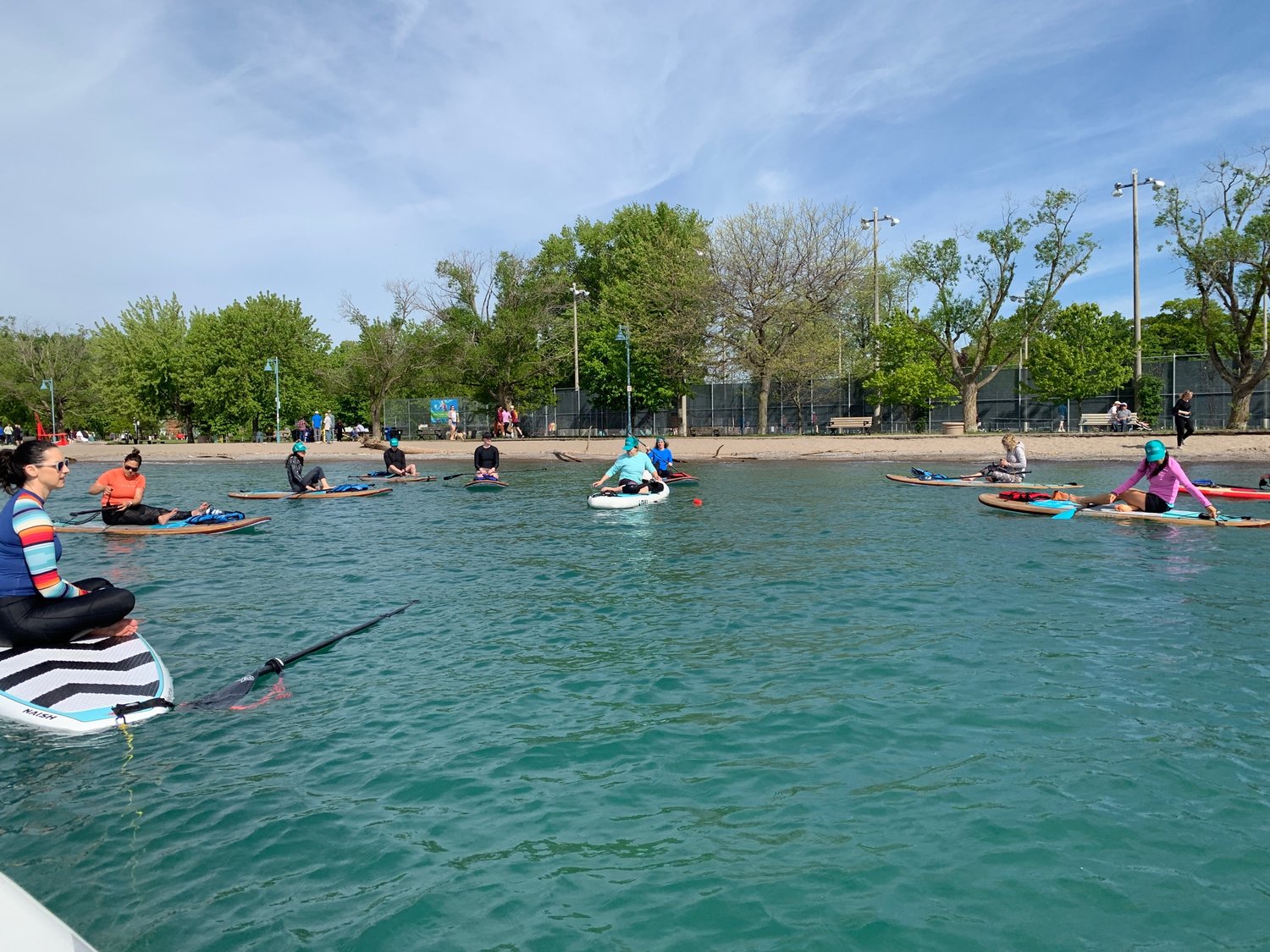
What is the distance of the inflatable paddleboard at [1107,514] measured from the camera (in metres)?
15.1

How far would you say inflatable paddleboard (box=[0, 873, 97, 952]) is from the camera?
98.2 inches

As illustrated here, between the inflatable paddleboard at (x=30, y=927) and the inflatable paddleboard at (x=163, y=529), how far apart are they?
602 inches

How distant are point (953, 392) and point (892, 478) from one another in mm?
24771

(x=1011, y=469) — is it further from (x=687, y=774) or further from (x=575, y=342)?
(x=575, y=342)

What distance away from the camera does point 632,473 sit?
808 inches

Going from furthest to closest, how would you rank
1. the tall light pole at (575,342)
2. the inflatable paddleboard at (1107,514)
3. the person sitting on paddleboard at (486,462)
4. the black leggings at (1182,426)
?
the tall light pole at (575,342) → the black leggings at (1182,426) → the person sitting on paddleboard at (486,462) → the inflatable paddleboard at (1107,514)

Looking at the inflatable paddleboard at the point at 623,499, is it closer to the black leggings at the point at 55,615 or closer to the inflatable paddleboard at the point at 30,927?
the black leggings at the point at 55,615

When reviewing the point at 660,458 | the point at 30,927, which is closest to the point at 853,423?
Answer: the point at 660,458

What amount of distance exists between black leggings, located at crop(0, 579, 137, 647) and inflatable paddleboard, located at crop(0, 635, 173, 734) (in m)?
0.09

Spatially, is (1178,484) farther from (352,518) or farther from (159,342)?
(159,342)

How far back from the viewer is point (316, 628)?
943cm

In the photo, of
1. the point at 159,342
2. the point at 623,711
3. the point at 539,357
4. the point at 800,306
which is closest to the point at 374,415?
the point at 539,357

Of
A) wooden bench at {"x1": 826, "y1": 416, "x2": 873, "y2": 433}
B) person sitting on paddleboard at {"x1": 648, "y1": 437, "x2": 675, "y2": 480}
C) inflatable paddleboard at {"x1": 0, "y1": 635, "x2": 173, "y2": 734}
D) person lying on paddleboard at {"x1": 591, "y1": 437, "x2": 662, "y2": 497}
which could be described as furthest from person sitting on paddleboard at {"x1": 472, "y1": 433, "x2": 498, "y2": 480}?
wooden bench at {"x1": 826, "y1": 416, "x2": 873, "y2": 433}

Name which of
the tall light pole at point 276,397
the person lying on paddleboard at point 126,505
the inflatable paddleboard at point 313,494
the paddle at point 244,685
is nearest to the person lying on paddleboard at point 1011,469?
the inflatable paddleboard at point 313,494
